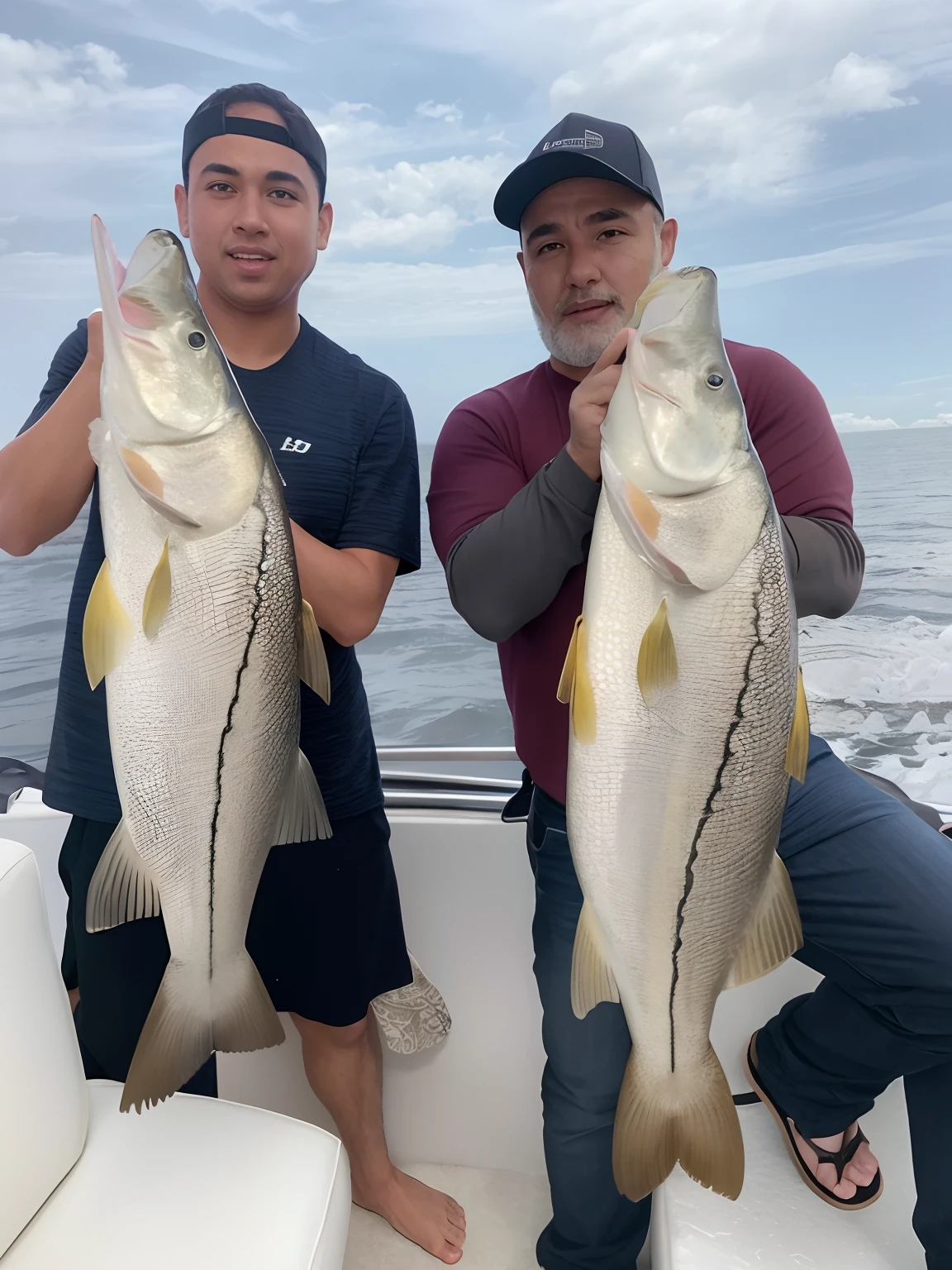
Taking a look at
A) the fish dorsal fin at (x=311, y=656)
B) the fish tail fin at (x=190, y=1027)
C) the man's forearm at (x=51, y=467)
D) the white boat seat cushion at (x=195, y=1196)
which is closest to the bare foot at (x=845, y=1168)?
the white boat seat cushion at (x=195, y=1196)

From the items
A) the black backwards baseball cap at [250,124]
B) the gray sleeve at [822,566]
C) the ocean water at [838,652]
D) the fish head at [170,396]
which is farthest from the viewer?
the ocean water at [838,652]

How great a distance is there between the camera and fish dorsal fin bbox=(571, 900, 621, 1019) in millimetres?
1161

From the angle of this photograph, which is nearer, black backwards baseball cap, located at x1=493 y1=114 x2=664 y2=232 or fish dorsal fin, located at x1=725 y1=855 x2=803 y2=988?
fish dorsal fin, located at x1=725 y1=855 x2=803 y2=988

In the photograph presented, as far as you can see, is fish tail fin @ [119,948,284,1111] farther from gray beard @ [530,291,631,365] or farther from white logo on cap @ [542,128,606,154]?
white logo on cap @ [542,128,606,154]

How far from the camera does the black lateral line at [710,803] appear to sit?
101 centimetres

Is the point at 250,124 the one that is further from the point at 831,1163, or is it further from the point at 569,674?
the point at 831,1163

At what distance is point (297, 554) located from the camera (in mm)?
1232

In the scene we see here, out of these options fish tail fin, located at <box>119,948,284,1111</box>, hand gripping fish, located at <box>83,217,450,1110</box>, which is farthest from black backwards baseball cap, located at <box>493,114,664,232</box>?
fish tail fin, located at <box>119,948,284,1111</box>

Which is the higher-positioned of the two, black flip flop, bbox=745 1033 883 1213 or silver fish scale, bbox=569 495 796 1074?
silver fish scale, bbox=569 495 796 1074

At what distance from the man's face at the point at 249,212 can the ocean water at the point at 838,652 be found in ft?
4.78

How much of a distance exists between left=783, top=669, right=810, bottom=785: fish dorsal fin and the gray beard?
73cm

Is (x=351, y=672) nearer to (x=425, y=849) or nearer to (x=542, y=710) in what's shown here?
(x=542, y=710)

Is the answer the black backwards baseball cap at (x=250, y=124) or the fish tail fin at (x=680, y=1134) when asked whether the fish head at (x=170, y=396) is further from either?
the fish tail fin at (x=680, y=1134)

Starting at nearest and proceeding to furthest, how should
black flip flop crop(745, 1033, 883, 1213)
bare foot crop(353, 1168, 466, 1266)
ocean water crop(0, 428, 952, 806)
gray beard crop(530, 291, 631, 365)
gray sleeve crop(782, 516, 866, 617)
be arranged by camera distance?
gray sleeve crop(782, 516, 866, 617) < gray beard crop(530, 291, 631, 365) < black flip flop crop(745, 1033, 883, 1213) < bare foot crop(353, 1168, 466, 1266) < ocean water crop(0, 428, 952, 806)
